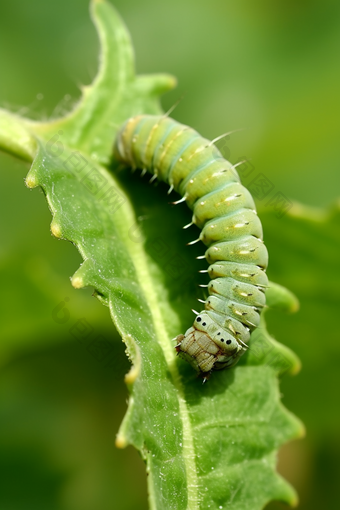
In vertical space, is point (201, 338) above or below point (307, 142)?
above

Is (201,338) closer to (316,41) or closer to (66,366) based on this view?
(66,366)

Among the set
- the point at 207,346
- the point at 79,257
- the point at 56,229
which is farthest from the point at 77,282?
the point at 79,257

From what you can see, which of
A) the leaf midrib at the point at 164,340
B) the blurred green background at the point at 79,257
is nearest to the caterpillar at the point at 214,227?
the leaf midrib at the point at 164,340

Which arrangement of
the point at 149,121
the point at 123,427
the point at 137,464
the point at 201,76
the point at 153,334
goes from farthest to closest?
1. the point at 201,76
2. the point at 137,464
3. the point at 149,121
4. the point at 153,334
5. the point at 123,427

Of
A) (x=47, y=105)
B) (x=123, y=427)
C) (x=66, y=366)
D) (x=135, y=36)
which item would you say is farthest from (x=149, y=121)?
(x=135, y=36)

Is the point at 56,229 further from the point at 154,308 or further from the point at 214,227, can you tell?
the point at 214,227

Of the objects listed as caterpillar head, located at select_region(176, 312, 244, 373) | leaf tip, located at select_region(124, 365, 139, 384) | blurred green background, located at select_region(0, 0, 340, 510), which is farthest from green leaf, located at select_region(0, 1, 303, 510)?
blurred green background, located at select_region(0, 0, 340, 510)
